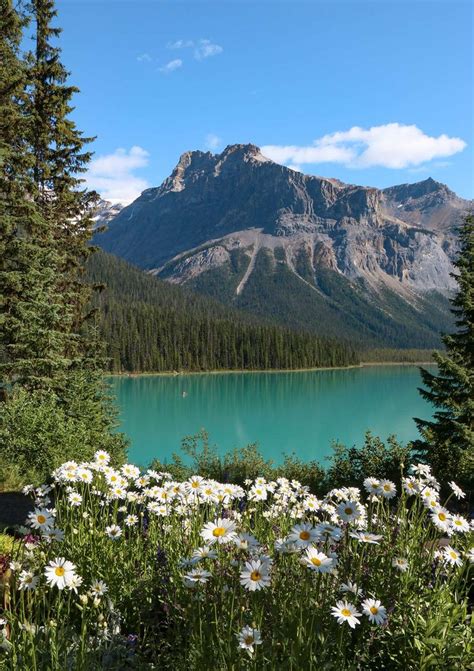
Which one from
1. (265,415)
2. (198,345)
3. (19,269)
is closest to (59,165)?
(19,269)

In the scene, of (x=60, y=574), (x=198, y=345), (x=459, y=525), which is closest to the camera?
(x=60, y=574)

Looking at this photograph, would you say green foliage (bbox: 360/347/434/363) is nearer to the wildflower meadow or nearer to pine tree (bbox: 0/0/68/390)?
pine tree (bbox: 0/0/68/390)

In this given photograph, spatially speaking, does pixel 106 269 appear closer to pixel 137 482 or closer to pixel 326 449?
pixel 326 449

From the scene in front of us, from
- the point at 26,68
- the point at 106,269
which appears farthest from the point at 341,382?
the point at 106,269

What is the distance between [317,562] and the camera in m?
2.13

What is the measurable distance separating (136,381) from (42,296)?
78.3 meters

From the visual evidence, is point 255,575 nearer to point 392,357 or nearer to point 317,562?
point 317,562

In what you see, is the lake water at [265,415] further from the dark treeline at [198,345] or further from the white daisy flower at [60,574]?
the dark treeline at [198,345]

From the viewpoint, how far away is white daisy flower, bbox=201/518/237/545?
7.65ft

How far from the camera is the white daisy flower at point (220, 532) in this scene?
7.65ft

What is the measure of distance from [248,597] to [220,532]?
50 centimetres

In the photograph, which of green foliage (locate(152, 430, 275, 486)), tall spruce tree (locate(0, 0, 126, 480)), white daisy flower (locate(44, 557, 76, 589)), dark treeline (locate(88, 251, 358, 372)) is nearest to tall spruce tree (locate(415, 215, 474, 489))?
green foliage (locate(152, 430, 275, 486))

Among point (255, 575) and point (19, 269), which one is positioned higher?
point (19, 269)

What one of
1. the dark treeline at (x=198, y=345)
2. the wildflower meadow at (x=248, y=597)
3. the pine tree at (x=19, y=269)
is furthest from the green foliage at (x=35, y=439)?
the dark treeline at (x=198, y=345)
